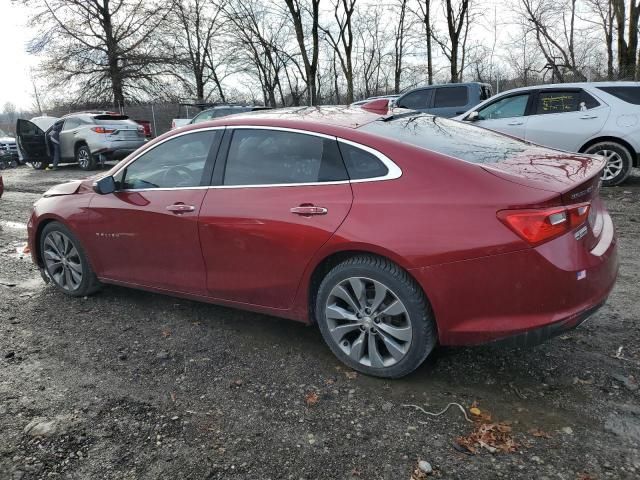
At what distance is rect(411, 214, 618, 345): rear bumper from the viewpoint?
2.51 metres

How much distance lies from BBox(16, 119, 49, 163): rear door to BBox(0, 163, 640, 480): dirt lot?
1333 cm

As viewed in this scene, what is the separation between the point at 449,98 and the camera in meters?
14.1

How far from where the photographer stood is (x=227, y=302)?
3580 millimetres

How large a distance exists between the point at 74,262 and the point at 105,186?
93cm

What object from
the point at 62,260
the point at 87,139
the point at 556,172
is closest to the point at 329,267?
the point at 556,172

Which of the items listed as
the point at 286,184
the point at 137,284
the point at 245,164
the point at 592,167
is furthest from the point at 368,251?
the point at 137,284

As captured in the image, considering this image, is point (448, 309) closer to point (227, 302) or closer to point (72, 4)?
point (227, 302)

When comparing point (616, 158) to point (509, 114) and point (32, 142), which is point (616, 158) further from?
point (32, 142)

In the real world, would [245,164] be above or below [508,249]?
above

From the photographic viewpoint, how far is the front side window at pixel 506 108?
8.96 m

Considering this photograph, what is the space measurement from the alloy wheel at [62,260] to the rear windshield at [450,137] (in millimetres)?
2821

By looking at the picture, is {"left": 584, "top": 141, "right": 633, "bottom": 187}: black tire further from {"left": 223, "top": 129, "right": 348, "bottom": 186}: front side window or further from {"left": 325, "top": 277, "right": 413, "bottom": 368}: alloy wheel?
{"left": 325, "top": 277, "right": 413, "bottom": 368}: alloy wheel

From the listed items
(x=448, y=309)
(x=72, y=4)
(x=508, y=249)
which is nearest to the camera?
(x=508, y=249)

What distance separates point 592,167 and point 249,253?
2087 mm
